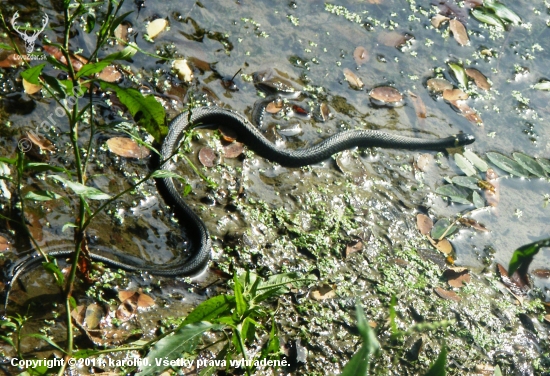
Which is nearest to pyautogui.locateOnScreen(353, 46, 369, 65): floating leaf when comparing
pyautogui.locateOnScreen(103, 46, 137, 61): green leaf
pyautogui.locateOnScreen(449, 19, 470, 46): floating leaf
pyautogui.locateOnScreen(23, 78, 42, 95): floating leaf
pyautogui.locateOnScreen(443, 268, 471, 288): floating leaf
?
pyautogui.locateOnScreen(449, 19, 470, 46): floating leaf

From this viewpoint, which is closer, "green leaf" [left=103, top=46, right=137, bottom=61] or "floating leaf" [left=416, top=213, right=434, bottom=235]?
"green leaf" [left=103, top=46, right=137, bottom=61]

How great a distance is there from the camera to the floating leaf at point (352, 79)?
16.2ft

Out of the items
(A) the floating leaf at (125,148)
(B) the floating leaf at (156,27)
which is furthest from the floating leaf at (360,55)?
(A) the floating leaf at (125,148)

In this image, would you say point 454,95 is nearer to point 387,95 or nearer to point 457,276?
point 387,95

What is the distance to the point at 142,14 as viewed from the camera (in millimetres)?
4598

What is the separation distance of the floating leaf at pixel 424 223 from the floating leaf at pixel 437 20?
8.23ft

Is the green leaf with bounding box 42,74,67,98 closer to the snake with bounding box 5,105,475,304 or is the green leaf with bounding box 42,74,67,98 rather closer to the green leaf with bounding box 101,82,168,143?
the green leaf with bounding box 101,82,168,143

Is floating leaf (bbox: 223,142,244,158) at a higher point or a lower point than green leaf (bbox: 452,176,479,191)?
lower

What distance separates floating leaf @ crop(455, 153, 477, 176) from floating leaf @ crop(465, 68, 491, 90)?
1.03 m

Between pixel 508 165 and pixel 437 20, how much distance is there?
1.85 metres

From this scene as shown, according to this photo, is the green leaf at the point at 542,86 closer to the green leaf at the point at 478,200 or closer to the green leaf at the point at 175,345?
the green leaf at the point at 478,200

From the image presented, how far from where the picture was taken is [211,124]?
4.21 meters

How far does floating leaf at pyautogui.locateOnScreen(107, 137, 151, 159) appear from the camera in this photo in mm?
3590

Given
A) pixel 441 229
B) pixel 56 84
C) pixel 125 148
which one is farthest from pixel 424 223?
pixel 56 84
